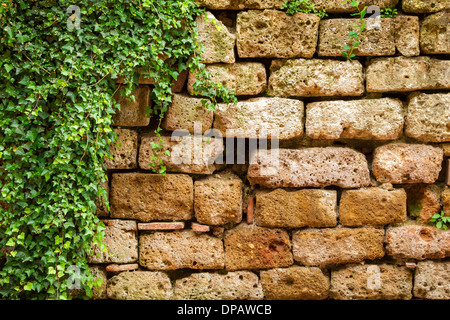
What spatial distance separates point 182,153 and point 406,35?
1.71m

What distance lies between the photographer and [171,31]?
229 cm

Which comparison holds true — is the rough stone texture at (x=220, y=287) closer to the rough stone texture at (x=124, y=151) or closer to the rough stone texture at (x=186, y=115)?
the rough stone texture at (x=124, y=151)

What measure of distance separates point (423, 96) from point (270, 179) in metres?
1.18

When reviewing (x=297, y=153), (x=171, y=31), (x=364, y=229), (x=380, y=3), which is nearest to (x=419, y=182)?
(x=364, y=229)

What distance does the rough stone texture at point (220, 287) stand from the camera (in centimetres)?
243

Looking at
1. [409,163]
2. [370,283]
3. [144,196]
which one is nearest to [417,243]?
[370,283]

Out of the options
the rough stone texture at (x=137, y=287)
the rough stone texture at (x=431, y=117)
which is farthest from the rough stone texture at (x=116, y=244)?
the rough stone texture at (x=431, y=117)

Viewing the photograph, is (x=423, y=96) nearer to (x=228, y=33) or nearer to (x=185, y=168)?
(x=228, y=33)

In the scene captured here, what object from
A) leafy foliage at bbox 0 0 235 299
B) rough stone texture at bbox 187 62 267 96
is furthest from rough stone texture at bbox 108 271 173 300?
rough stone texture at bbox 187 62 267 96

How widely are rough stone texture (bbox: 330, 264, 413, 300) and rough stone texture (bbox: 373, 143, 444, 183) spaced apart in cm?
63

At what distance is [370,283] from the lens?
243 centimetres

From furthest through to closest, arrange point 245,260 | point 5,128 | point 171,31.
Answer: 1. point 245,260
2. point 171,31
3. point 5,128

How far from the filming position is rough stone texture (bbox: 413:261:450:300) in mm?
2438

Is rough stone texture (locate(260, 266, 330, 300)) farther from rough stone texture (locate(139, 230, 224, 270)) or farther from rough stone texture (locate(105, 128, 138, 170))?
rough stone texture (locate(105, 128, 138, 170))
